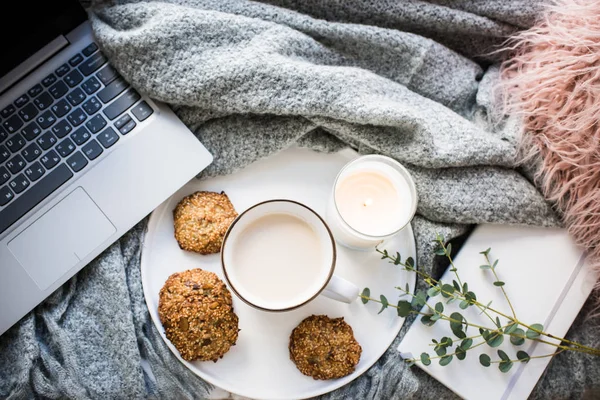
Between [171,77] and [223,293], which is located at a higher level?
[171,77]

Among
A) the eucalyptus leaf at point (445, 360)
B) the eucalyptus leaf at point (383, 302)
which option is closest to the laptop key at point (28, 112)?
the eucalyptus leaf at point (383, 302)

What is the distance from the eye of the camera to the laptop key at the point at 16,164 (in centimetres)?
64

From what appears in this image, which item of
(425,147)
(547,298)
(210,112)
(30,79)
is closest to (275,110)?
(210,112)

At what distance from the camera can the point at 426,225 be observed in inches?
28.7

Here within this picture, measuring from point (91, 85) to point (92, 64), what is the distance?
3 cm

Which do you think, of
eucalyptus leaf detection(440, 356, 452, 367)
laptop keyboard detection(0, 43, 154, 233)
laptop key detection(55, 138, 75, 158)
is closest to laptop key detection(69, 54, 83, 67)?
laptop keyboard detection(0, 43, 154, 233)

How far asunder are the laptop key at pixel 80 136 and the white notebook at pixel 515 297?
0.47 m

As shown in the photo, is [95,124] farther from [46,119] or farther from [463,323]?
[463,323]

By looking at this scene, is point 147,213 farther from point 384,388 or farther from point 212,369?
point 384,388

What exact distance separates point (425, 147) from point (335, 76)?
0.15 metres

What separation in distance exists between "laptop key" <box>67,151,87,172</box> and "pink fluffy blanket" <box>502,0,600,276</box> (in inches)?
21.9

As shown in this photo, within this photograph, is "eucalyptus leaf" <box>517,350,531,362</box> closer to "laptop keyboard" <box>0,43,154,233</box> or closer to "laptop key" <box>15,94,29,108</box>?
"laptop keyboard" <box>0,43,154,233</box>

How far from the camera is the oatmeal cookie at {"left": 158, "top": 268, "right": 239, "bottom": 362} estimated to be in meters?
0.67

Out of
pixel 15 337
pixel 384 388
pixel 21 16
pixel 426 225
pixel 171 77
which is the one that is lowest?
pixel 384 388
